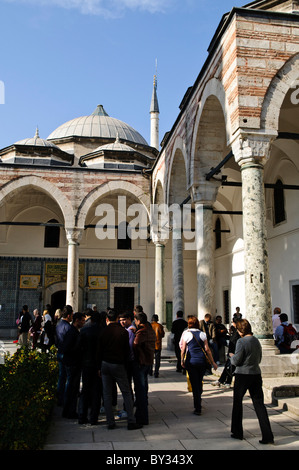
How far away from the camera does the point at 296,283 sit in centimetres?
948

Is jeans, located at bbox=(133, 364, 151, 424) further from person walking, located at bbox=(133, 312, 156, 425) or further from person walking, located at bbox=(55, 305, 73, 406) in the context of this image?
person walking, located at bbox=(55, 305, 73, 406)

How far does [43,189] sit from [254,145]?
754 centimetres

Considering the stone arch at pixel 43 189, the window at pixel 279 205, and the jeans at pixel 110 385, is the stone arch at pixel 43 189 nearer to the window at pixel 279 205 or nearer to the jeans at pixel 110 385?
the window at pixel 279 205

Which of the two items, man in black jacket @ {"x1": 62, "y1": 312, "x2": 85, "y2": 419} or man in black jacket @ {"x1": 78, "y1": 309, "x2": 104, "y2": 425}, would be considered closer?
man in black jacket @ {"x1": 78, "y1": 309, "x2": 104, "y2": 425}

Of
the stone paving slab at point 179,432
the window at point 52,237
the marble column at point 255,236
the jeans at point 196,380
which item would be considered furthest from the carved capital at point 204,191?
the window at point 52,237

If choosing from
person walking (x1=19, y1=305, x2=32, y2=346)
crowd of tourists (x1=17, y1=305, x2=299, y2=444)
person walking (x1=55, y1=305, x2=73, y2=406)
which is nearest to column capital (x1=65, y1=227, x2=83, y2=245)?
person walking (x1=19, y1=305, x2=32, y2=346)

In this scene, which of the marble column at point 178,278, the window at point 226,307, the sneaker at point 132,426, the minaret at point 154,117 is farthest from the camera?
the minaret at point 154,117

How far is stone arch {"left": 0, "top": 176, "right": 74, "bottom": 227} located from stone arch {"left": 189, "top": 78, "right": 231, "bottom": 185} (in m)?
4.75

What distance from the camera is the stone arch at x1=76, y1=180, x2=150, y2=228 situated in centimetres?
1148

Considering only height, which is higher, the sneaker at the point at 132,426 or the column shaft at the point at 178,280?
the column shaft at the point at 178,280

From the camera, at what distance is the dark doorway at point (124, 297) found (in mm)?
14539

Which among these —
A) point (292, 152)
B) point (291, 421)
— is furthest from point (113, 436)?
point (292, 152)

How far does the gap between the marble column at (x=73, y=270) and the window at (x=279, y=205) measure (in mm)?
5240
